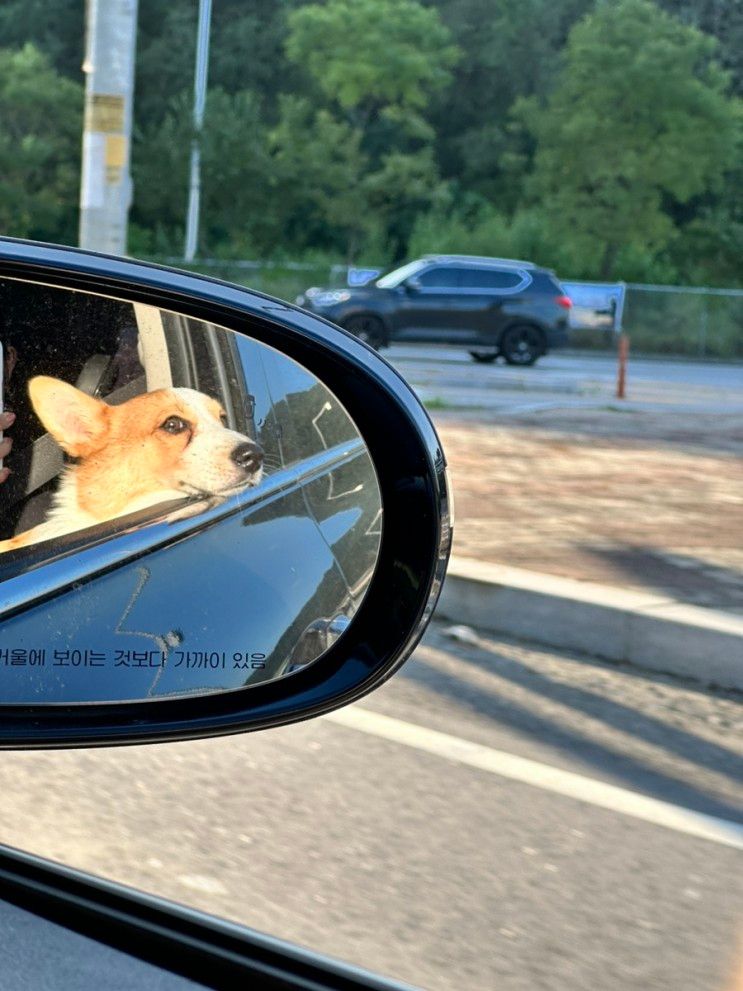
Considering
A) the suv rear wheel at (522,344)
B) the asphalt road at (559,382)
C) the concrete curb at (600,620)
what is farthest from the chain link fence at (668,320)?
the concrete curb at (600,620)

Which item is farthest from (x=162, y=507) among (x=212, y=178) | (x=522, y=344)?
(x=212, y=178)

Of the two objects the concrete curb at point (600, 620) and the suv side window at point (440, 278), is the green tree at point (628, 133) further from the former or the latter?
the concrete curb at point (600, 620)

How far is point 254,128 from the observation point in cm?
3859

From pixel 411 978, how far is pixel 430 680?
7.10 ft

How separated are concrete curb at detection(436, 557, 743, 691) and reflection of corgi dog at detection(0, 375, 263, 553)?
3.79 metres

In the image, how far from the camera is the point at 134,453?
4.07 feet

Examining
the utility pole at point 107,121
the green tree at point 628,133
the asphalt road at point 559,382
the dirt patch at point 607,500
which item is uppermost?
the green tree at point 628,133

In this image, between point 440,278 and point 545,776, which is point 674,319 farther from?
point 545,776

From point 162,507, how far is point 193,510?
0.03m

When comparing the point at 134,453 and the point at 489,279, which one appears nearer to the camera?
the point at 134,453

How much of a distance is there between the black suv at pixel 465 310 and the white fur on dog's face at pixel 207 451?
24687 mm

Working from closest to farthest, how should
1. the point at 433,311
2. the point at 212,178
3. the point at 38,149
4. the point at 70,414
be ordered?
Answer: the point at 70,414 < the point at 433,311 < the point at 38,149 < the point at 212,178

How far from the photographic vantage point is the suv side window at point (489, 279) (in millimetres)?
26750

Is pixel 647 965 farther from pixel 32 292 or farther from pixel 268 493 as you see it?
pixel 32 292
